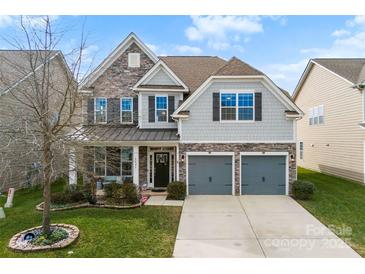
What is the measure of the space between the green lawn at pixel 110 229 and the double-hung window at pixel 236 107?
18.4 ft

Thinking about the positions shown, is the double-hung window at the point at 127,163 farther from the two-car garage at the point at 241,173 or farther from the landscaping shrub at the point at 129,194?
the two-car garage at the point at 241,173

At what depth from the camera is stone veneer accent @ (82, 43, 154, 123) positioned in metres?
16.1

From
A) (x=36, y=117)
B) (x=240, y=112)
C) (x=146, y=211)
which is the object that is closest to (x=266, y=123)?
(x=240, y=112)

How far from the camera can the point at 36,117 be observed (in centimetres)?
784

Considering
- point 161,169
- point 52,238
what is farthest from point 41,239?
point 161,169

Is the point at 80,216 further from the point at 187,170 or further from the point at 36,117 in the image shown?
the point at 187,170

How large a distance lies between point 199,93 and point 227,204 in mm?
5726

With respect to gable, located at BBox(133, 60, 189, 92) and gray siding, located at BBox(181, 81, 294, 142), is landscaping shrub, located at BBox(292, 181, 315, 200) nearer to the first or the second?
gray siding, located at BBox(181, 81, 294, 142)

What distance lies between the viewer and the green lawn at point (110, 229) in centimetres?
719

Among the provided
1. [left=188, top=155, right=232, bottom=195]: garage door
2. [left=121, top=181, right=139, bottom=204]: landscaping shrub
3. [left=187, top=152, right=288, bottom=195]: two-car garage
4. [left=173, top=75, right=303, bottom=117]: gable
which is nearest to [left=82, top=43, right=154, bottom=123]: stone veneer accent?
[left=173, top=75, right=303, bottom=117]: gable

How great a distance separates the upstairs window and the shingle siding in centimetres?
34

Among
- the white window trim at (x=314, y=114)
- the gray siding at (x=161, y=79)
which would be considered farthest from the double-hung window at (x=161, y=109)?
the white window trim at (x=314, y=114)

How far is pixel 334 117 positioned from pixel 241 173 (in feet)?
32.3

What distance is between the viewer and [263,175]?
46.0 ft
